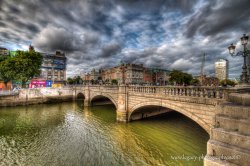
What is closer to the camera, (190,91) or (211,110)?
(211,110)

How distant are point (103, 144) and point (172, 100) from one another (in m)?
6.95

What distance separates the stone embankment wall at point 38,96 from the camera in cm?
2821

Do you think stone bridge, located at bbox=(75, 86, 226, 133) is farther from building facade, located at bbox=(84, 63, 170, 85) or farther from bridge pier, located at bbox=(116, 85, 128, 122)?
building facade, located at bbox=(84, 63, 170, 85)

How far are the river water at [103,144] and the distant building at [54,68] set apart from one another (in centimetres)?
5475

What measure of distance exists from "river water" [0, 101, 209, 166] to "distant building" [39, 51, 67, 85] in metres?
54.7

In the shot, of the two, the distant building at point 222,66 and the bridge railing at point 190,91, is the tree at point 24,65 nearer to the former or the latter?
the bridge railing at point 190,91

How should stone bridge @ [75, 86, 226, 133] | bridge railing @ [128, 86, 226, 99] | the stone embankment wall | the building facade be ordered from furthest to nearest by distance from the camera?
1. the building facade
2. the stone embankment wall
3. stone bridge @ [75, 86, 226, 133]
4. bridge railing @ [128, 86, 226, 99]

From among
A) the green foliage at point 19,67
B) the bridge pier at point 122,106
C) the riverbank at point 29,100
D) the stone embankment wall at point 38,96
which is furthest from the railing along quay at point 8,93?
the bridge pier at point 122,106

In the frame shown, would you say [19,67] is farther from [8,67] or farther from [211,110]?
[211,110]

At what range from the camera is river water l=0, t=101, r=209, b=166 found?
8680 mm

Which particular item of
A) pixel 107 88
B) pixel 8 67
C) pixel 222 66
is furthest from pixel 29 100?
pixel 222 66

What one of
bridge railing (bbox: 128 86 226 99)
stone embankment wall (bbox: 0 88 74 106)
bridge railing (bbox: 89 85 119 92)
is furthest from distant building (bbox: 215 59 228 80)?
stone embankment wall (bbox: 0 88 74 106)

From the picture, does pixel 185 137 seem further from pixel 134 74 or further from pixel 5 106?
pixel 134 74

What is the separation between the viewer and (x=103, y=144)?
1108 centimetres
